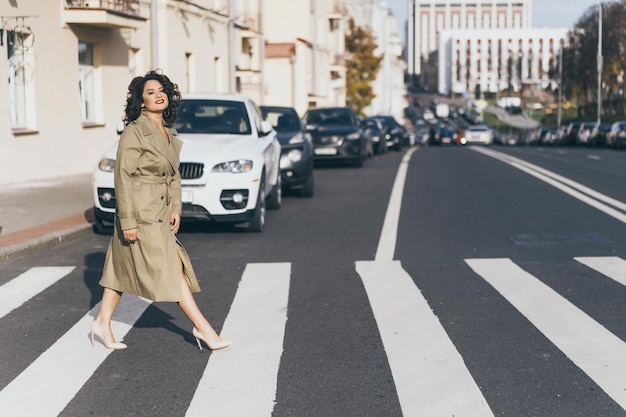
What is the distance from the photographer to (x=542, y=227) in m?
12.7

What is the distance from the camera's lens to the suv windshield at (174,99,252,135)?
13.5m

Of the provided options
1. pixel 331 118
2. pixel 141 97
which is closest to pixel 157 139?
pixel 141 97

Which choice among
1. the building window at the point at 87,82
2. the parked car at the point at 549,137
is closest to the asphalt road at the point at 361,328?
the building window at the point at 87,82

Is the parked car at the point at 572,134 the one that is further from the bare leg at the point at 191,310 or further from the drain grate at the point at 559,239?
the bare leg at the point at 191,310

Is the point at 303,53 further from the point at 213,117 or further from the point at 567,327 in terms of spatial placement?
the point at 567,327

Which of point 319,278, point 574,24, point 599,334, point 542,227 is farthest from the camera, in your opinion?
point 574,24

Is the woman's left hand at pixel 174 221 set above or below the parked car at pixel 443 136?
above

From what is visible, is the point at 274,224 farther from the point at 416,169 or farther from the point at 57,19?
the point at 416,169

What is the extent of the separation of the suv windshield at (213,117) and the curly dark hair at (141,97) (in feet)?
23.1

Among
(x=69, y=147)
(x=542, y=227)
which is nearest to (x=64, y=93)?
(x=69, y=147)

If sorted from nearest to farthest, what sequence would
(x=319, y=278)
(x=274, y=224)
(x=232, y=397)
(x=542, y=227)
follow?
1. (x=232, y=397)
2. (x=319, y=278)
3. (x=542, y=227)
4. (x=274, y=224)

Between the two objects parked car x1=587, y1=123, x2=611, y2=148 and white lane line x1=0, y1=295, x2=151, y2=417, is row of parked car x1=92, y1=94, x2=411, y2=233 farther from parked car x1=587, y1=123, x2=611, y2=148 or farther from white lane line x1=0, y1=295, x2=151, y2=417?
parked car x1=587, y1=123, x2=611, y2=148

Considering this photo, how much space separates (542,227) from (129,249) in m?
7.66

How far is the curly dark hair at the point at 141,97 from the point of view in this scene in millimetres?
6211
